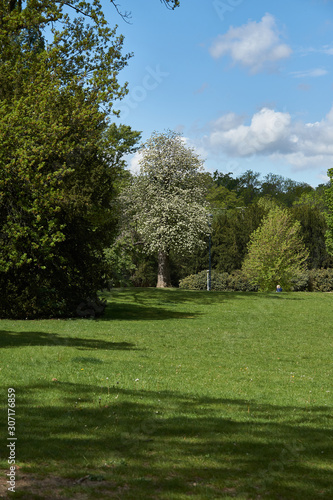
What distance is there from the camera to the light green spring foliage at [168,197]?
47.6 m

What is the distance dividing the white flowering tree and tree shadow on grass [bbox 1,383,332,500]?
3852cm

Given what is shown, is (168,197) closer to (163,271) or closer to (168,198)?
(168,198)

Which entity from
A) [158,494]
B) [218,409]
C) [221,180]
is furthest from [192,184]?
[221,180]

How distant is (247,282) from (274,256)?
23.0 feet

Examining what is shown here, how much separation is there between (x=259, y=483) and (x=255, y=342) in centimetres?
1364

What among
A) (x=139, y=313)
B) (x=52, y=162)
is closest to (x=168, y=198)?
(x=139, y=313)

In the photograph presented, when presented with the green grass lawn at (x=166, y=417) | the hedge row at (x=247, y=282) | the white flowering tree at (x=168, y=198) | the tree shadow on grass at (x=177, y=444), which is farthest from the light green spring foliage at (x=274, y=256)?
the tree shadow on grass at (x=177, y=444)

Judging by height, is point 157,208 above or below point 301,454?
above

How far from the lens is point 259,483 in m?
5.50

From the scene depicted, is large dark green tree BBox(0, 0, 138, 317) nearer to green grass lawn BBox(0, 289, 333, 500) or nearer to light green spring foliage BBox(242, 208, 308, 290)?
green grass lawn BBox(0, 289, 333, 500)

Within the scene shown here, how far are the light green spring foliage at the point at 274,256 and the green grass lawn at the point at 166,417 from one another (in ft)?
119

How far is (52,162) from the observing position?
24234 mm

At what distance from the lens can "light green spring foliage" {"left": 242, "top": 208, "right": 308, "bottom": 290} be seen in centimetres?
5441

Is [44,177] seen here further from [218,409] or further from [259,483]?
[259,483]
